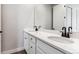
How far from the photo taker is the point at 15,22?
2438 mm

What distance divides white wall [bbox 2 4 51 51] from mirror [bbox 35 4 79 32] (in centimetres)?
19

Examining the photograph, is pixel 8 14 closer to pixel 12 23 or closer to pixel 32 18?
pixel 12 23

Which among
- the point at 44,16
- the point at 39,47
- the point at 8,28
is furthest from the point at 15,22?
the point at 39,47

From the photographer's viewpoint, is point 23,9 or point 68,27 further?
point 23,9

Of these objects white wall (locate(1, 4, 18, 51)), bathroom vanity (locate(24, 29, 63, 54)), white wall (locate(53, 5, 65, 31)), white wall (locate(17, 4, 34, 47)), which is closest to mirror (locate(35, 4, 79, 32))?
white wall (locate(53, 5, 65, 31))

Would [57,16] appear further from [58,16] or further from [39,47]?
[39,47]

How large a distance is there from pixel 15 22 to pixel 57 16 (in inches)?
50.8

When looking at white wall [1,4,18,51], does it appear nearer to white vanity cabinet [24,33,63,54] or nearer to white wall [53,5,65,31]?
white vanity cabinet [24,33,63,54]

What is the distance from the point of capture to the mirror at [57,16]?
1428mm

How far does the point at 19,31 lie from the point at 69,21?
1.51 meters

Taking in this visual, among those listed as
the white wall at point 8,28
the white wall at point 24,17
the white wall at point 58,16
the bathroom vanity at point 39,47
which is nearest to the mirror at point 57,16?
the white wall at point 58,16

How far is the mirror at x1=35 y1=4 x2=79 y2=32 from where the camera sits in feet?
4.68
